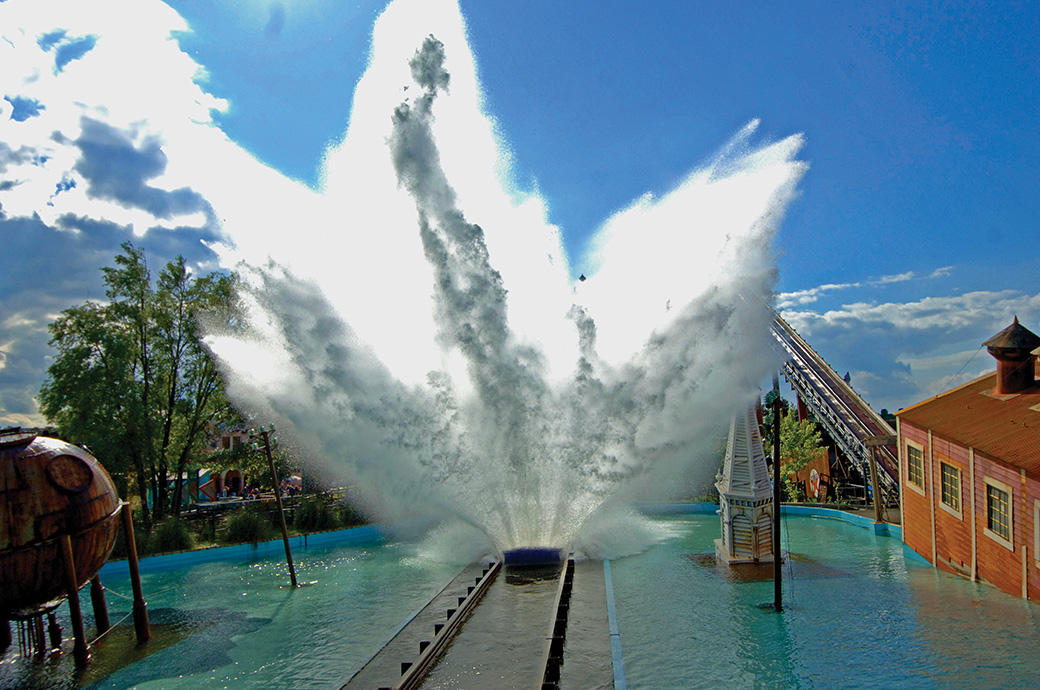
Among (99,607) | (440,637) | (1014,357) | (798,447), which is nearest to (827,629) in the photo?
(440,637)

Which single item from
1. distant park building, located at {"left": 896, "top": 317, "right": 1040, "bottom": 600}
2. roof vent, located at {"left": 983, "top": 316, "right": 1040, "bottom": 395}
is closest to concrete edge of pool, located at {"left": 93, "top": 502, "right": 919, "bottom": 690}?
distant park building, located at {"left": 896, "top": 317, "right": 1040, "bottom": 600}

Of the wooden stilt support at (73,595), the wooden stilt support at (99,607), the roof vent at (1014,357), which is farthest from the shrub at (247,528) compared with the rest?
the roof vent at (1014,357)

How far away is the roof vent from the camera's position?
15906 millimetres

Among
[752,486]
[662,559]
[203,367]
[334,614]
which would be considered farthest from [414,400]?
[203,367]

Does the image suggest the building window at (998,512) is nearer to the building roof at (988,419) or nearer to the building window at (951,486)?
the building roof at (988,419)

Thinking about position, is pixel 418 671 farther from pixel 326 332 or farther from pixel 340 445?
pixel 326 332

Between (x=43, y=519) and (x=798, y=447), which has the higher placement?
(x=43, y=519)

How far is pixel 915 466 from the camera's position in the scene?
18.2 metres

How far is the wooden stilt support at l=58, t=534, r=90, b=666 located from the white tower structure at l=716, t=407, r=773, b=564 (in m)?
14.0

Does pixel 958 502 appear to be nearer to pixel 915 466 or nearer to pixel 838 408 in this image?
pixel 915 466

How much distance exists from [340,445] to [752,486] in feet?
39.4

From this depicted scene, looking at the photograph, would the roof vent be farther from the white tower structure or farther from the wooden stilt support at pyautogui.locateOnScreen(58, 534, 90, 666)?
the wooden stilt support at pyautogui.locateOnScreen(58, 534, 90, 666)

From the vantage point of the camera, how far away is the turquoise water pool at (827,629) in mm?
9820

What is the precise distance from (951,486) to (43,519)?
1937 centimetres
